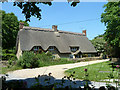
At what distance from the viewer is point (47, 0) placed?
19.7ft

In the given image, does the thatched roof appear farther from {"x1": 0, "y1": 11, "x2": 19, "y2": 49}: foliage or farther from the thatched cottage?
{"x1": 0, "y1": 11, "x2": 19, "y2": 49}: foliage

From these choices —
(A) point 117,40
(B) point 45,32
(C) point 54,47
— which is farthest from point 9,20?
(A) point 117,40

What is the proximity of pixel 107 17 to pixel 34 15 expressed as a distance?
442 inches

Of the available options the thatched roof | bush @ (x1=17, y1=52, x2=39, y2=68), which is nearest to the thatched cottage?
the thatched roof

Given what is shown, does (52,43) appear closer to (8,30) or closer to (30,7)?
(8,30)

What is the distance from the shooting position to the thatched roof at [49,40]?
29.1 meters

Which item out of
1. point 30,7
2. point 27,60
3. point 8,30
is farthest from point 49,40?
point 30,7

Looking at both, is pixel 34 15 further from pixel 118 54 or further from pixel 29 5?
pixel 118 54

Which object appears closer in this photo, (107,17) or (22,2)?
(22,2)

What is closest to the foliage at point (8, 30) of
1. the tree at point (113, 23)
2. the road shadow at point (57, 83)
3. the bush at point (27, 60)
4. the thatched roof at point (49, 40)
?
the thatched roof at point (49, 40)

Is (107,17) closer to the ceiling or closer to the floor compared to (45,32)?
closer to the floor

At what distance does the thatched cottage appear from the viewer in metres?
29.0

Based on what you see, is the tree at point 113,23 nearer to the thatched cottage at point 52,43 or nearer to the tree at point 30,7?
the tree at point 30,7

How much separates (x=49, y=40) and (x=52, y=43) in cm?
131
